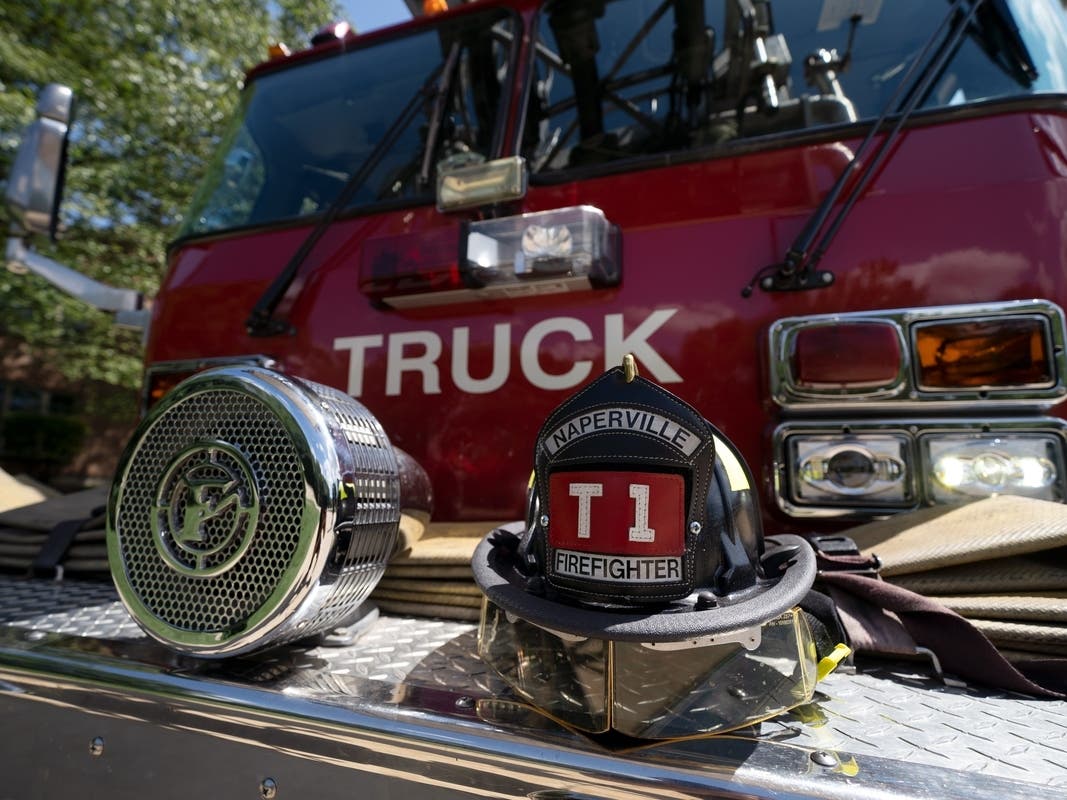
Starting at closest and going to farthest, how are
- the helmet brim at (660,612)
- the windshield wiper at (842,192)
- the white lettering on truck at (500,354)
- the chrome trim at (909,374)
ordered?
the helmet brim at (660,612) → the chrome trim at (909,374) → the windshield wiper at (842,192) → the white lettering on truck at (500,354)

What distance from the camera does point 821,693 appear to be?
878 mm

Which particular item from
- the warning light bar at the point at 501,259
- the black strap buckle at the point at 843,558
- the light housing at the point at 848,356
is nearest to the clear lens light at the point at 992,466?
the light housing at the point at 848,356

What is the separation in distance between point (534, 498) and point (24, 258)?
1.97 metres

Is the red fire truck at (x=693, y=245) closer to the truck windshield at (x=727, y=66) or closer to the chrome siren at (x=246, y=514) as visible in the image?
the truck windshield at (x=727, y=66)

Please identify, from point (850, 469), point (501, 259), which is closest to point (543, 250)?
point (501, 259)

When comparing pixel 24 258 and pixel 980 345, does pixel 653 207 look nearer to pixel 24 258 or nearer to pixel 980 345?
pixel 980 345

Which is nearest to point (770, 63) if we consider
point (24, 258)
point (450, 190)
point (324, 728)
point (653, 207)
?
point (653, 207)

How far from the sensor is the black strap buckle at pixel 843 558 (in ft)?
3.22

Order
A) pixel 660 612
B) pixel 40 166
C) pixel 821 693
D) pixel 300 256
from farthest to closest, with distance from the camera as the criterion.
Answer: pixel 40 166
pixel 300 256
pixel 821 693
pixel 660 612

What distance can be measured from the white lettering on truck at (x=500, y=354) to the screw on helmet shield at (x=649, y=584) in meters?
0.61

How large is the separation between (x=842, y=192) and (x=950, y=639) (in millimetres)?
860

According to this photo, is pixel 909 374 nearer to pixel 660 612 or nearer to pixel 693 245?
pixel 693 245

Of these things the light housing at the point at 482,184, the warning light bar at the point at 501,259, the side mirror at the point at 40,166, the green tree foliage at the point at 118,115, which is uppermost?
the green tree foliage at the point at 118,115

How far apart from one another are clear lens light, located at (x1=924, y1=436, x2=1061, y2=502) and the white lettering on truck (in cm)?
49
